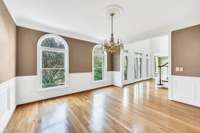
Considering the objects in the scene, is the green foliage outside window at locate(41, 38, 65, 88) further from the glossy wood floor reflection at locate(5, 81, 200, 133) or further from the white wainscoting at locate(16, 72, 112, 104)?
the glossy wood floor reflection at locate(5, 81, 200, 133)

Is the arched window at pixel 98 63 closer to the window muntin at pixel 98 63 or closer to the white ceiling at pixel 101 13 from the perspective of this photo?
the window muntin at pixel 98 63

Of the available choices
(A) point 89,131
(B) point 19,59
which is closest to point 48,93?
(B) point 19,59

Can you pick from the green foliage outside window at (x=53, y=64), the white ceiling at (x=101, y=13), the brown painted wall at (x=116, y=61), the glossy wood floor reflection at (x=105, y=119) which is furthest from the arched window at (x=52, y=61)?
the brown painted wall at (x=116, y=61)

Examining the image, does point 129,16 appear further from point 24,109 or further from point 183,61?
point 24,109

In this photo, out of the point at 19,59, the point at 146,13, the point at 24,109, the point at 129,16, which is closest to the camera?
the point at 146,13

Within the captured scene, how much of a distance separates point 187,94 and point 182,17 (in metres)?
2.47

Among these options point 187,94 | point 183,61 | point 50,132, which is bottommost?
point 50,132

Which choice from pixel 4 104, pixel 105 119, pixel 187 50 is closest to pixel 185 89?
pixel 187 50

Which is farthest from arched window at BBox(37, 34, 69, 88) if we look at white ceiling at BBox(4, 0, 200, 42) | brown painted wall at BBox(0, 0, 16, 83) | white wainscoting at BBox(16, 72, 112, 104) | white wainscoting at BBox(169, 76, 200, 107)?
white wainscoting at BBox(169, 76, 200, 107)

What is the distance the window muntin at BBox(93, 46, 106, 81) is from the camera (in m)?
6.23

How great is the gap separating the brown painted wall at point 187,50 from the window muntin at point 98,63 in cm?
350

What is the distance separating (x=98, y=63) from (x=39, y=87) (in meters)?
3.26

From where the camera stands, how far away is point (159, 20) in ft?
10.8

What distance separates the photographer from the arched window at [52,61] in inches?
170
